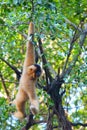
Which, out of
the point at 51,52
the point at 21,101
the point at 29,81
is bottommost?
the point at 21,101

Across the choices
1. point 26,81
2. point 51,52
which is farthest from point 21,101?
point 51,52

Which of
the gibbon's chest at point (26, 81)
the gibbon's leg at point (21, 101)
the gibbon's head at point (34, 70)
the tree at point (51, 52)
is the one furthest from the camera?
the tree at point (51, 52)

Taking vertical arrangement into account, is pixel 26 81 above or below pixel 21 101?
above

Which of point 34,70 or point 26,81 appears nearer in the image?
point 34,70

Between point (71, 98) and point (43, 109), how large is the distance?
25.3 inches

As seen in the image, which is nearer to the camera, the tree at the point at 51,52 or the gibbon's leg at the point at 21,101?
the gibbon's leg at the point at 21,101

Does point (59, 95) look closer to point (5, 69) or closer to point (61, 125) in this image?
point (61, 125)

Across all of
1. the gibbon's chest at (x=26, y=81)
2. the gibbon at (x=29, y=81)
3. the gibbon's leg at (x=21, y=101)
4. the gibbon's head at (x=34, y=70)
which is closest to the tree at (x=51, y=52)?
the gibbon at (x=29, y=81)

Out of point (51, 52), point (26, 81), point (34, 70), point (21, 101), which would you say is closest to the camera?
point (34, 70)

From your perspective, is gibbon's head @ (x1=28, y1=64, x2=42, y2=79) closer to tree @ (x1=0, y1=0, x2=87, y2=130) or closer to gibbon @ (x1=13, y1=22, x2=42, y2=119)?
gibbon @ (x1=13, y1=22, x2=42, y2=119)

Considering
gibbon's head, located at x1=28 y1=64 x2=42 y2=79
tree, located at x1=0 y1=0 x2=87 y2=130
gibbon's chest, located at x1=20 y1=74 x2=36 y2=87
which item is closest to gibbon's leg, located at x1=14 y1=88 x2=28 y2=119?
gibbon's chest, located at x1=20 y1=74 x2=36 y2=87

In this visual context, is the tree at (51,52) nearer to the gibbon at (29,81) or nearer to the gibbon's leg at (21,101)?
the gibbon at (29,81)

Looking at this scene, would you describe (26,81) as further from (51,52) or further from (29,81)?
(51,52)

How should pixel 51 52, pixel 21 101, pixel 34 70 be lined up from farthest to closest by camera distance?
pixel 51 52 < pixel 21 101 < pixel 34 70
